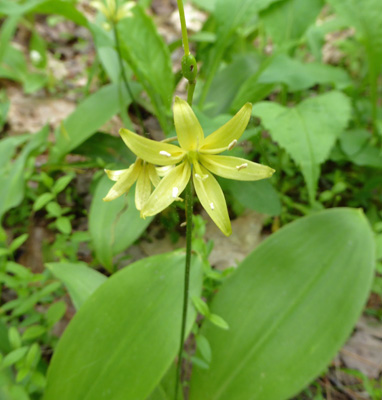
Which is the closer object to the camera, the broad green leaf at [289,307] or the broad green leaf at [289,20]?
the broad green leaf at [289,307]

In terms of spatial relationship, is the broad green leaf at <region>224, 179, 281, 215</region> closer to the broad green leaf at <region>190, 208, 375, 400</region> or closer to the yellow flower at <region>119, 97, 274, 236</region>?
the broad green leaf at <region>190, 208, 375, 400</region>

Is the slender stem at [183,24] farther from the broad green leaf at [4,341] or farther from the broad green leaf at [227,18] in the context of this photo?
the broad green leaf at [227,18]

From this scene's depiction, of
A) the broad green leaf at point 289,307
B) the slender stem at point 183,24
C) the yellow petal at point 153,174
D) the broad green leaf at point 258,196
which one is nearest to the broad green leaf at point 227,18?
the broad green leaf at point 258,196

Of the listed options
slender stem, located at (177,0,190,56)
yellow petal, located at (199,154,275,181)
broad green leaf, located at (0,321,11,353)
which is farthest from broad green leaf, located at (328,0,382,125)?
broad green leaf, located at (0,321,11,353)

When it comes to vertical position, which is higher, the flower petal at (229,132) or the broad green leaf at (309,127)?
the flower petal at (229,132)

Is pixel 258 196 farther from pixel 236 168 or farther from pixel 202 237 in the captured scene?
pixel 236 168

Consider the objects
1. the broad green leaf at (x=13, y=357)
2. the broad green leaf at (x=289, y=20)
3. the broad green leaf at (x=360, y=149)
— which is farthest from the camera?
the broad green leaf at (x=289, y=20)
